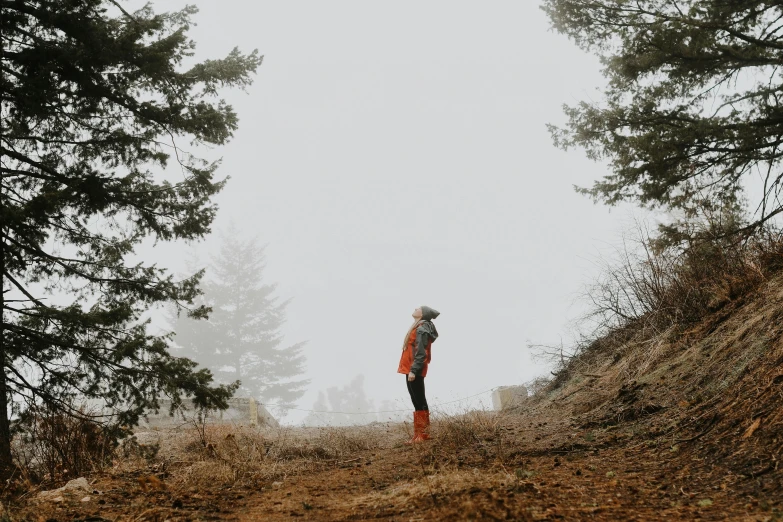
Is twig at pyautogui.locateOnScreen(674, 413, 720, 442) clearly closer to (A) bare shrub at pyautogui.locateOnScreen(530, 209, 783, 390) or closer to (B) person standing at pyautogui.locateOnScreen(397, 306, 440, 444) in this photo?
(A) bare shrub at pyautogui.locateOnScreen(530, 209, 783, 390)

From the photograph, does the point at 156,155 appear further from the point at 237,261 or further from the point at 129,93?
the point at 237,261

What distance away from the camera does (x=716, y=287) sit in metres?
7.38

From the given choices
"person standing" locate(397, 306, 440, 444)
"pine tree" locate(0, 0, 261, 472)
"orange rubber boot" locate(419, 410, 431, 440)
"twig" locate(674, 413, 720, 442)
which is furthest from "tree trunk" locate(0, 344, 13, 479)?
"twig" locate(674, 413, 720, 442)

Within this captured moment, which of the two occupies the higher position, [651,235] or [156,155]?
[156,155]

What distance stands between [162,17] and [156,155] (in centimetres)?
184

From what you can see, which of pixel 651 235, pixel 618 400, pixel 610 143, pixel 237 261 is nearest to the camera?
pixel 618 400

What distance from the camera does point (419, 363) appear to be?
24.8 ft

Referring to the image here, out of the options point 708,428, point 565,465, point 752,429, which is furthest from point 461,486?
point 708,428

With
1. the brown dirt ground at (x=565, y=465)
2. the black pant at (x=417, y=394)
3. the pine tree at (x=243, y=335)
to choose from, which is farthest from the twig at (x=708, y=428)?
the pine tree at (x=243, y=335)

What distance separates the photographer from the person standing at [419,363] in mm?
7203

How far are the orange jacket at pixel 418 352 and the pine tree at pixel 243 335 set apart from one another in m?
29.8

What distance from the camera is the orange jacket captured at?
7582 mm

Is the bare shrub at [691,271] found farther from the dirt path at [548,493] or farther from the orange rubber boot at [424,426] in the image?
the orange rubber boot at [424,426]

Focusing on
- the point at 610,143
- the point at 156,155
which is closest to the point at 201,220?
the point at 156,155
